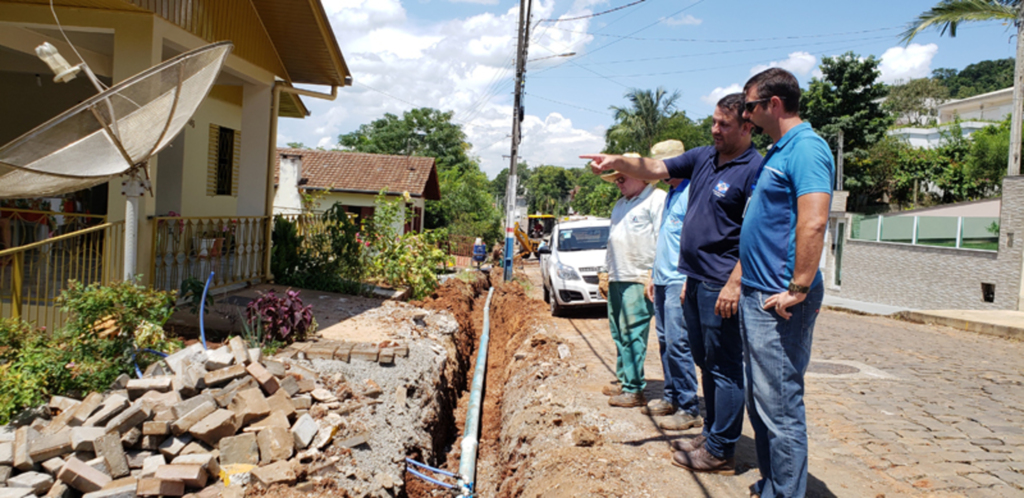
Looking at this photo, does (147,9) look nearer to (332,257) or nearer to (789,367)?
(332,257)

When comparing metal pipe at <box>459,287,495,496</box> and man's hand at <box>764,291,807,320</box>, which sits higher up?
man's hand at <box>764,291,807,320</box>

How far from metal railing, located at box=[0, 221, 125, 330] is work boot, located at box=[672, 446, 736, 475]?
4534mm

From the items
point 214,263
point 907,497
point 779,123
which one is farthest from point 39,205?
point 907,497

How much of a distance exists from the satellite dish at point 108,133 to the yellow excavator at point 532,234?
26660 mm

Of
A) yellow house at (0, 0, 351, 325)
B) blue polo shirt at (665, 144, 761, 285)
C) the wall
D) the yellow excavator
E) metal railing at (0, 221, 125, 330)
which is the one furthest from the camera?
the yellow excavator

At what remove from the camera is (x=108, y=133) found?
4367 millimetres

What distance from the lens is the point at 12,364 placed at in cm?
405

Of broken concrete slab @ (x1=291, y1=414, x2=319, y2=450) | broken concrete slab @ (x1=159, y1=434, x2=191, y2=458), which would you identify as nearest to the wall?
broken concrete slab @ (x1=291, y1=414, x2=319, y2=450)

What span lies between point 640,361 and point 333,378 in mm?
2338

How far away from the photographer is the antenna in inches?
163

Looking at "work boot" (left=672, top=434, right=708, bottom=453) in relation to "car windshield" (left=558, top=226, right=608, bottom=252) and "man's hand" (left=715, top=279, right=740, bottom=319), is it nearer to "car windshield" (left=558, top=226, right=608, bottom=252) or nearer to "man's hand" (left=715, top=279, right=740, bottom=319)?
"man's hand" (left=715, top=279, right=740, bottom=319)

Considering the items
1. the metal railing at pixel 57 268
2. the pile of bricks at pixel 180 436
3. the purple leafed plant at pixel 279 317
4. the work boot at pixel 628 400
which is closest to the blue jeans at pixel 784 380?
the work boot at pixel 628 400

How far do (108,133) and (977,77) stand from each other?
97.1m

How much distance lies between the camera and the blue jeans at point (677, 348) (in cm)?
421
